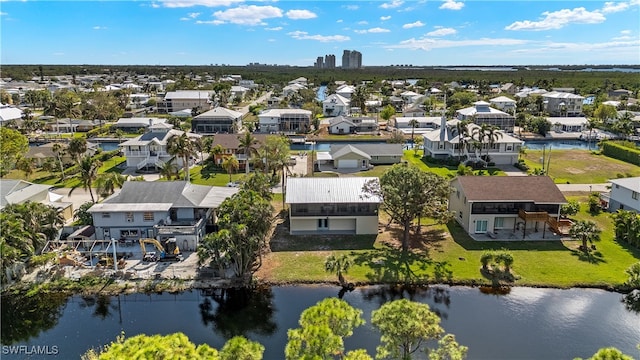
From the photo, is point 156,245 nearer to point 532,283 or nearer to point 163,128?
point 532,283

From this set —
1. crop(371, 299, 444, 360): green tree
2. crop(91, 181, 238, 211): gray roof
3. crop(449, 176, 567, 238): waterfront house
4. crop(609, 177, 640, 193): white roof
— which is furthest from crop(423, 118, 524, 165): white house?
crop(371, 299, 444, 360): green tree

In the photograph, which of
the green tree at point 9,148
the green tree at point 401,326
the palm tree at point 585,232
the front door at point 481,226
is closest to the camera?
the green tree at point 401,326

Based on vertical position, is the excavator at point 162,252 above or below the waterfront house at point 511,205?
below

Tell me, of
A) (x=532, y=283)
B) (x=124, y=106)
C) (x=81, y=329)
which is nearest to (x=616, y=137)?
(x=532, y=283)

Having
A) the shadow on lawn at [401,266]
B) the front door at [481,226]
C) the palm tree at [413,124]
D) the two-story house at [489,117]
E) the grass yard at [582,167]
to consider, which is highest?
the two-story house at [489,117]

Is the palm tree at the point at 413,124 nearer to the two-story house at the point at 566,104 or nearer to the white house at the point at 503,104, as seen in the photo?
the white house at the point at 503,104

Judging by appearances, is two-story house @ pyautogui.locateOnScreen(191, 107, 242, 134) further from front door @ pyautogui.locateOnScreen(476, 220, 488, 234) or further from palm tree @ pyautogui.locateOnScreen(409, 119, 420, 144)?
front door @ pyautogui.locateOnScreen(476, 220, 488, 234)

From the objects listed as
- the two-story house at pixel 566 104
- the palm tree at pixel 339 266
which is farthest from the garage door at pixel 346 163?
the two-story house at pixel 566 104
